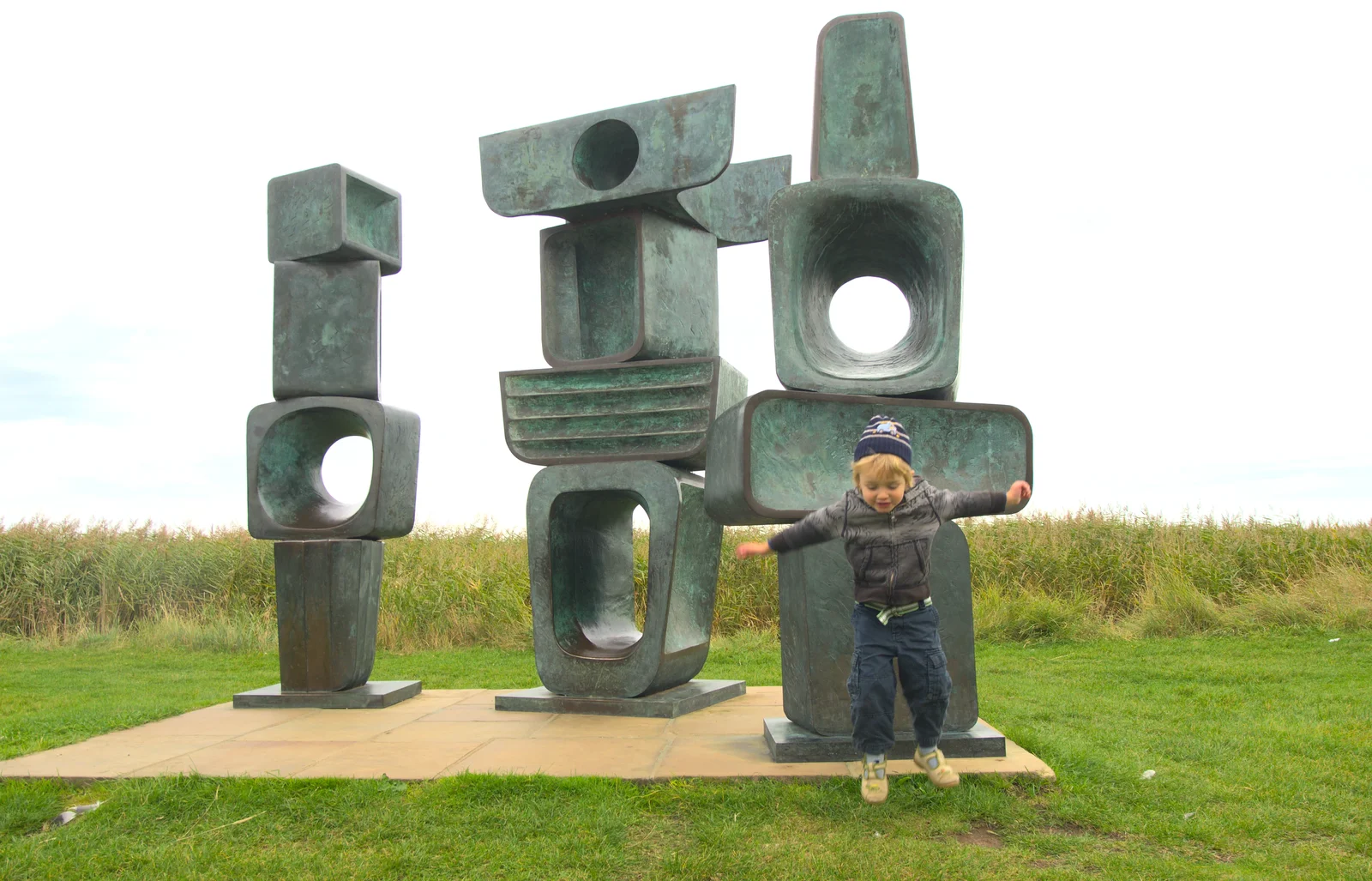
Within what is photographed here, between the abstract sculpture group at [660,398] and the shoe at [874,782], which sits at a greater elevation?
the abstract sculpture group at [660,398]

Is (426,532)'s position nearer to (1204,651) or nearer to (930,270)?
(1204,651)

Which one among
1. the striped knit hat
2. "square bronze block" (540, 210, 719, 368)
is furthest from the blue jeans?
"square bronze block" (540, 210, 719, 368)

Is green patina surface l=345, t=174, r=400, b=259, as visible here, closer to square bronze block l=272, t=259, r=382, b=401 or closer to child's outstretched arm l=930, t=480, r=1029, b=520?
square bronze block l=272, t=259, r=382, b=401

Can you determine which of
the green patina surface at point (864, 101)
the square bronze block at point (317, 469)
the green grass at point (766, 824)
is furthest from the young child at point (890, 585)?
the square bronze block at point (317, 469)

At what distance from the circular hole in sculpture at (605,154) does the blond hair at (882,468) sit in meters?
2.83

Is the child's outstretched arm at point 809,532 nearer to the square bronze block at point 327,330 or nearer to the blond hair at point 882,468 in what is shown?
the blond hair at point 882,468

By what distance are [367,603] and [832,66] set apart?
12.4ft

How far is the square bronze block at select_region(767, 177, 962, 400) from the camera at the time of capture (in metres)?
4.27

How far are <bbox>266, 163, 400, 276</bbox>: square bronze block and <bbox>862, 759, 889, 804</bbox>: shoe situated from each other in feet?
13.5

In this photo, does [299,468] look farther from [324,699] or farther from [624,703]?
[624,703]

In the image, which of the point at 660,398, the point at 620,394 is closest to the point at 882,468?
the point at 660,398

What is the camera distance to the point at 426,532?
44.4 ft

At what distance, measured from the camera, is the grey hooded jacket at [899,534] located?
3.52 m

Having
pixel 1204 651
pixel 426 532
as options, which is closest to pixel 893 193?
pixel 1204 651
